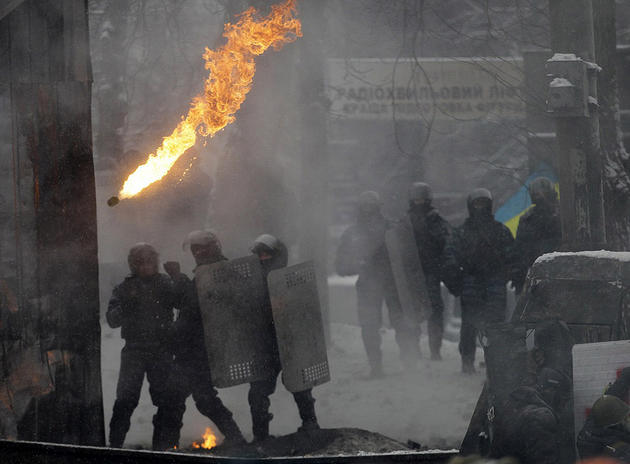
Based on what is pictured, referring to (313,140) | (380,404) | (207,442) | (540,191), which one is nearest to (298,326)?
(207,442)

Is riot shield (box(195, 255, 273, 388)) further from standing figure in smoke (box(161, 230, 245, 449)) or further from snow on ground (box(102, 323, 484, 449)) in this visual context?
snow on ground (box(102, 323, 484, 449))

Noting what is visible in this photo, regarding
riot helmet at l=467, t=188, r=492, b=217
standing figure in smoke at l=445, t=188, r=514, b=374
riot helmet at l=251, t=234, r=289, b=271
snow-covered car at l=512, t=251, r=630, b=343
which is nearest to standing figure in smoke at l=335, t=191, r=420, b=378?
standing figure in smoke at l=445, t=188, r=514, b=374

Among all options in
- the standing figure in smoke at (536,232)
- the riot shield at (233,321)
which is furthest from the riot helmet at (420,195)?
the riot shield at (233,321)

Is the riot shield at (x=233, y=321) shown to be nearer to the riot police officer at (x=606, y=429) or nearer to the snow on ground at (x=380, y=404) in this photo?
the snow on ground at (x=380, y=404)

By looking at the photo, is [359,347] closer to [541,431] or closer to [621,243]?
[621,243]

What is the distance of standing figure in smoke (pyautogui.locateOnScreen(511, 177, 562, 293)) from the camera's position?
883 cm

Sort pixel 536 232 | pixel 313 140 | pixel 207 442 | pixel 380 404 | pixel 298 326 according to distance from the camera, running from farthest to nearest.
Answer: pixel 313 140 < pixel 536 232 < pixel 380 404 < pixel 207 442 < pixel 298 326

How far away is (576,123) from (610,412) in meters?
3.28

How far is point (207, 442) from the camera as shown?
24.2ft

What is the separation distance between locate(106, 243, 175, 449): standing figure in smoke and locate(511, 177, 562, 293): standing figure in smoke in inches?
145

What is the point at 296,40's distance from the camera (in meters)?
11.0

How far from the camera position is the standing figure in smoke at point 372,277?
368 inches

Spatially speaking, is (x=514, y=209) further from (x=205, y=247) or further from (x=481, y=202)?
(x=205, y=247)

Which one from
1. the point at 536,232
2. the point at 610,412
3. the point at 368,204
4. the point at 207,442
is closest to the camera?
the point at 610,412
